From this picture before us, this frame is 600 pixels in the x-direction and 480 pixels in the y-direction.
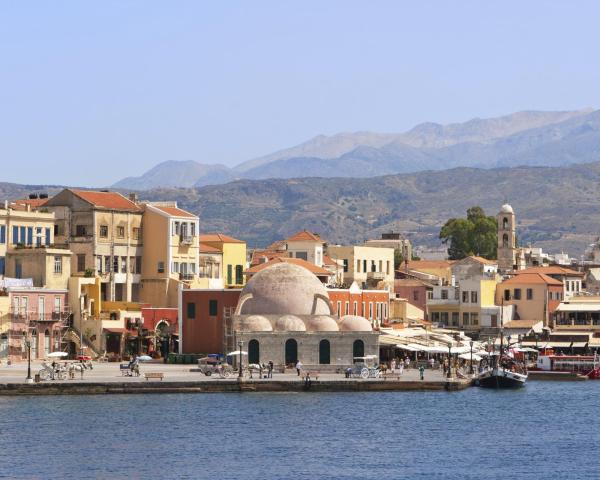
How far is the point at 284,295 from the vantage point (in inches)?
4151

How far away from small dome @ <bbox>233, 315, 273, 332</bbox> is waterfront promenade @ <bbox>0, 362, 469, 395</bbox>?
3410 millimetres

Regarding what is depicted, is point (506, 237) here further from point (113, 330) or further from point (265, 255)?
point (113, 330)

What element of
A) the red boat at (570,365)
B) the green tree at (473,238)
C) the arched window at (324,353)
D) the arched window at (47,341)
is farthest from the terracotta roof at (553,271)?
the arched window at (47,341)

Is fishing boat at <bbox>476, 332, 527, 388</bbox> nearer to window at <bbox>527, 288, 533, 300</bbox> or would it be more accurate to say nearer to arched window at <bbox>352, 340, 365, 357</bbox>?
arched window at <bbox>352, 340, 365, 357</bbox>

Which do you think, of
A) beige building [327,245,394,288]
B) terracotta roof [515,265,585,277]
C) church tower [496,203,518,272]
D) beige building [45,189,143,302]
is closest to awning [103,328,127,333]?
beige building [45,189,143,302]

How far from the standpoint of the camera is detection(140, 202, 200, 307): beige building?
11994 cm

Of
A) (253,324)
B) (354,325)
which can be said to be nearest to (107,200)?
(253,324)

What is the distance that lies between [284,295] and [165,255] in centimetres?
1704

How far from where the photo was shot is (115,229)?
118938 millimetres

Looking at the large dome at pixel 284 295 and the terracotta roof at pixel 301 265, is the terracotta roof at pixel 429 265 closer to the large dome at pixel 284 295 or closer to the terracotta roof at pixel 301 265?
Answer: the terracotta roof at pixel 301 265

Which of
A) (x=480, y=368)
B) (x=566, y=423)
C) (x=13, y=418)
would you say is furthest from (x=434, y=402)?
(x=13, y=418)

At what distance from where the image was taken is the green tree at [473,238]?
603 ft

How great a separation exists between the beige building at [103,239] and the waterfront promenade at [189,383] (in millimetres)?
15384

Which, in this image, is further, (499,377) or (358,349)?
(499,377)
